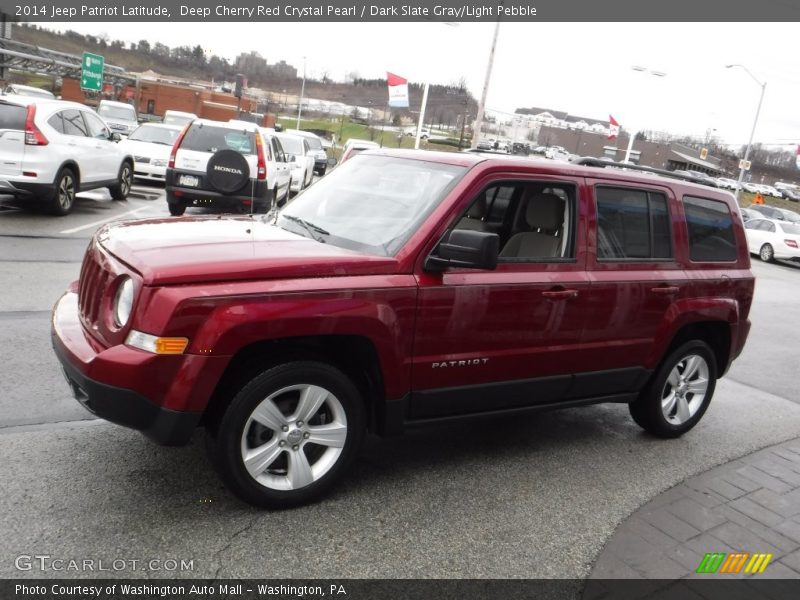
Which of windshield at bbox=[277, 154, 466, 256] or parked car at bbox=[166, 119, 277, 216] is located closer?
windshield at bbox=[277, 154, 466, 256]

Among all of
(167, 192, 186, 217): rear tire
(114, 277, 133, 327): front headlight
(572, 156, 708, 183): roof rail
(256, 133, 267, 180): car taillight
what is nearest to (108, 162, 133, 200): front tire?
(167, 192, 186, 217): rear tire

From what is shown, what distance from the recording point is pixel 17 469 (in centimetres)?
370

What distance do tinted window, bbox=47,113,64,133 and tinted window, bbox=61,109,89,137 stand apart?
12cm

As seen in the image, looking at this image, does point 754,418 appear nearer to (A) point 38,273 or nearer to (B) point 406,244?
(B) point 406,244

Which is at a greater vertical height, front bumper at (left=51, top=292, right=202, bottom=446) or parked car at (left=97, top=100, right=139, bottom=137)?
parked car at (left=97, top=100, right=139, bottom=137)

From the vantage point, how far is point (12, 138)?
1083 centimetres

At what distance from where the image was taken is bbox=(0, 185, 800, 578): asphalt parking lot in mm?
3219

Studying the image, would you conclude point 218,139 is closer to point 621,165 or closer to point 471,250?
point 621,165

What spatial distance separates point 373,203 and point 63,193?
9517 millimetres

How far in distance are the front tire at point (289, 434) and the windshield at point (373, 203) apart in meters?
0.80

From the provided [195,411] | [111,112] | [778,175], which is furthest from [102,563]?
[778,175]

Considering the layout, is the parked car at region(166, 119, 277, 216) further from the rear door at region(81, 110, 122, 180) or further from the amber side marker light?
the amber side marker light

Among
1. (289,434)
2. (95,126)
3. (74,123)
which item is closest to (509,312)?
(289,434)

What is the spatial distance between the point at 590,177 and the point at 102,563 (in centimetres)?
353
